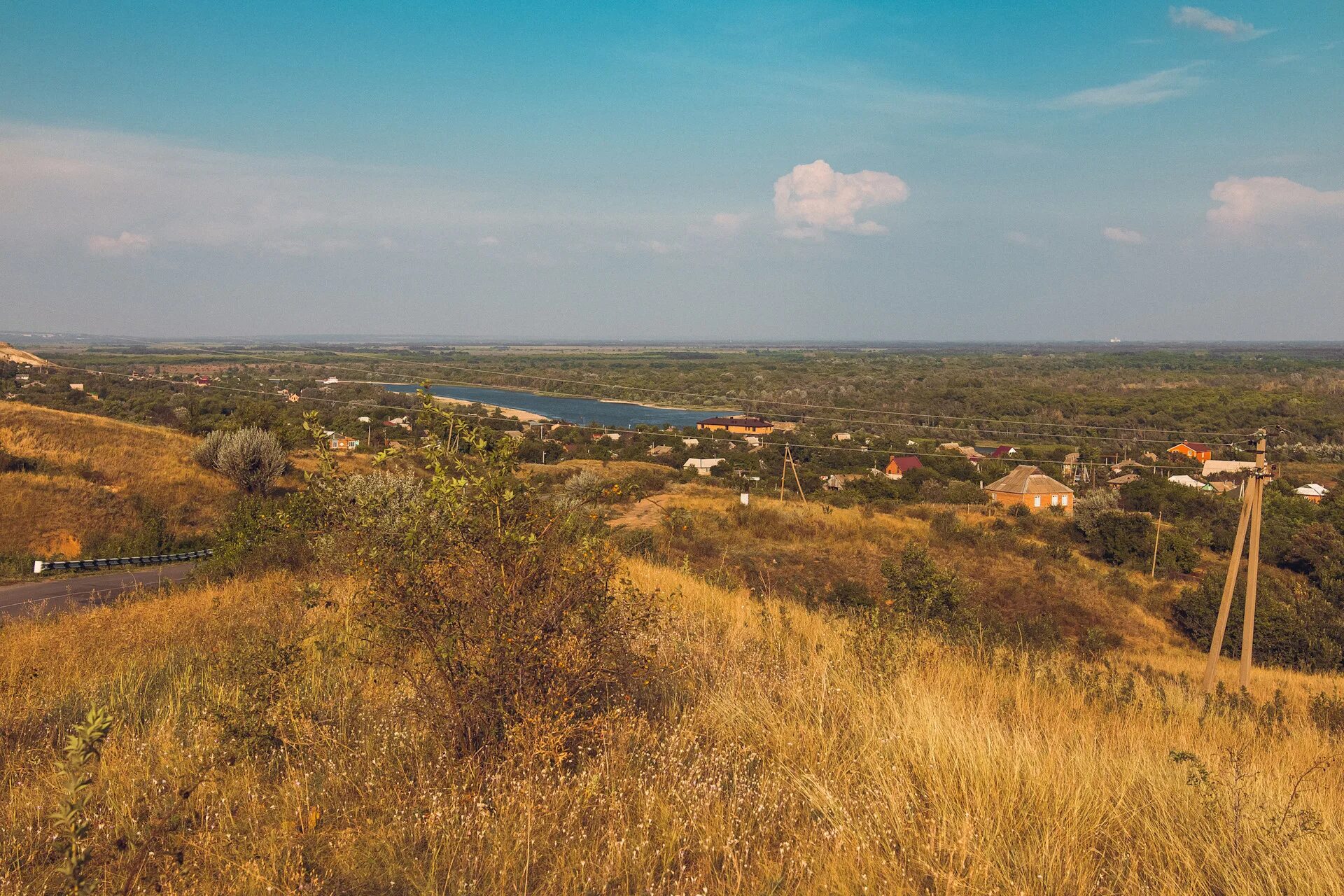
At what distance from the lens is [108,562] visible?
53.3ft

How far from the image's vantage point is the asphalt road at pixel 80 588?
11664 millimetres

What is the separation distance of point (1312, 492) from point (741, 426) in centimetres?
3418

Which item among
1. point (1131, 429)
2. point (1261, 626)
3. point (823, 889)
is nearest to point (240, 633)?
point (823, 889)

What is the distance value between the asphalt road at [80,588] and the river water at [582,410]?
42835 mm

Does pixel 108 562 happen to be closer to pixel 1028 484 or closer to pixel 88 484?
pixel 88 484

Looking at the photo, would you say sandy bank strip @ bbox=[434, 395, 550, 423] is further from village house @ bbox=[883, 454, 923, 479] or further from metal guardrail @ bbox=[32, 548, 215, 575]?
village house @ bbox=[883, 454, 923, 479]

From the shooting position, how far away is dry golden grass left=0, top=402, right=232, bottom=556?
17297 millimetres

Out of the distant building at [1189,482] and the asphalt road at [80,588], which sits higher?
the asphalt road at [80,588]

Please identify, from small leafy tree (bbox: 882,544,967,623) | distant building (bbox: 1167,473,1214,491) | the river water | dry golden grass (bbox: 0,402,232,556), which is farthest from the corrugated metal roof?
dry golden grass (bbox: 0,402,232,556)

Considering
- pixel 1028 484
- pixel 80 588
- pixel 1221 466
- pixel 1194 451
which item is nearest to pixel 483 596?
pixel 80 588

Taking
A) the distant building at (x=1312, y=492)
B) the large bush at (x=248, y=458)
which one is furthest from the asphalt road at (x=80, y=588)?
the distant building at (x=1312, y=492)

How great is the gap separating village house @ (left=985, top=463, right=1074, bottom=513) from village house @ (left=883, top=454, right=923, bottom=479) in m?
5.34

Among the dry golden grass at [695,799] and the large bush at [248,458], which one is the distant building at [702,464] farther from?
the dry golden grass at [695,799]

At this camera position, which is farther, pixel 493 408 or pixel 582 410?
pixel 582 410
